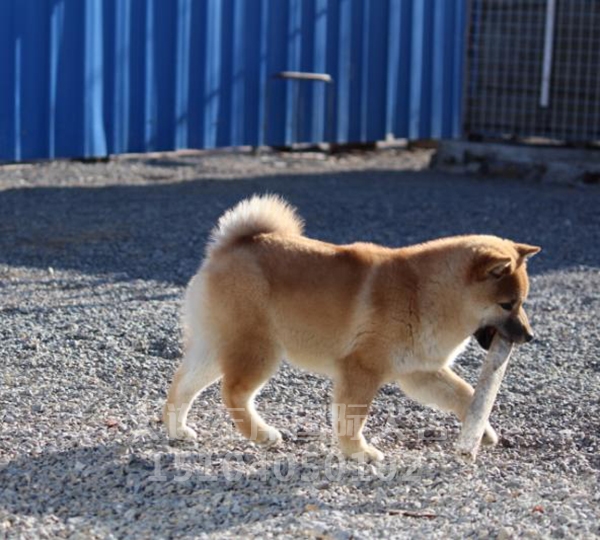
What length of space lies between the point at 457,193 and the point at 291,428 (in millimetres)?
8110

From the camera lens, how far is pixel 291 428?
18.1ft

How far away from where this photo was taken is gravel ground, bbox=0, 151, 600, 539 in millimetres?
4410

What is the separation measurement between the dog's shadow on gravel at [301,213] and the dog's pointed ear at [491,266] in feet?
12.8

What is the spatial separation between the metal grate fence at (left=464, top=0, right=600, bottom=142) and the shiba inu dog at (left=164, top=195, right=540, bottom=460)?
9.95m

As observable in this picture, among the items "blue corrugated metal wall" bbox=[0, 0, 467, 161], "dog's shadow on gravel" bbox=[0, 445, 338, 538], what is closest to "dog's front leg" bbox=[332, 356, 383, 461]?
"dog's shadow on gravel" bbox=[0, 445, 338, 538]

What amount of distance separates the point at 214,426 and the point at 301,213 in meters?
6.25

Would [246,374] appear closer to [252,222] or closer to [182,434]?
[182,434]

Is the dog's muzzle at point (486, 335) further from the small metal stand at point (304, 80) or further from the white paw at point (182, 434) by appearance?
the small metal stand at point (304, 80)

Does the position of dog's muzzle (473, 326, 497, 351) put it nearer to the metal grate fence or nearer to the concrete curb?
the concrete curb

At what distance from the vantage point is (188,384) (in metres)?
5.30

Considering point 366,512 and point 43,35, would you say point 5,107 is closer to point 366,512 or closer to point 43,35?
point 43,35

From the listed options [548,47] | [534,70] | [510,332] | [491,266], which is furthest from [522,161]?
[491,266]

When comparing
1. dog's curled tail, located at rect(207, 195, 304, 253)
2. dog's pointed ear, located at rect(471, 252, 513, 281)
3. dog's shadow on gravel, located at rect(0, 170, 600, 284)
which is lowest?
dog's shadow on gravel, located at rect(0, 170, 600, 284)

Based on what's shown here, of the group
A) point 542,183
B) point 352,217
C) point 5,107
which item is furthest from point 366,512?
point 542,183
